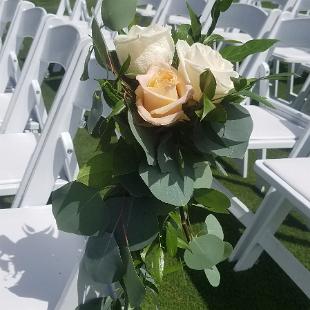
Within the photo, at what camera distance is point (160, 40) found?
0.60 m

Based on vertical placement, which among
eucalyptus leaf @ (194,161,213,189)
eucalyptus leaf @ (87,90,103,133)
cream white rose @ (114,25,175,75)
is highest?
cream white rose @ (114,25,175,75)

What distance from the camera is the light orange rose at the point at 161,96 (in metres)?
0.55

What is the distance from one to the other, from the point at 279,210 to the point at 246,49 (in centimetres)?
111

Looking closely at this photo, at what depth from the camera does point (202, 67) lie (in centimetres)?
56

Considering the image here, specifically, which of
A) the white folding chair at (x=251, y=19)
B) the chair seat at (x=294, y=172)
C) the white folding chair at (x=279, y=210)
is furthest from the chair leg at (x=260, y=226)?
the white folding chair at (x=251, y=19)

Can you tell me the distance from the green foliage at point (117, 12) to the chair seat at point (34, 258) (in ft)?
1.44

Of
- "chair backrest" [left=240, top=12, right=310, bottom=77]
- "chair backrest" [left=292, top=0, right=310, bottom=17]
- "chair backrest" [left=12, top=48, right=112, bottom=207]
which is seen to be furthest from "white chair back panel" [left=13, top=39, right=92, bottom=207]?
"chair backrest" [left=292, top=0, right=310, bottom=17]

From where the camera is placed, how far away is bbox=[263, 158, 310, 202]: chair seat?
130 cm

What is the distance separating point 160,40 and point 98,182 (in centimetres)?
22

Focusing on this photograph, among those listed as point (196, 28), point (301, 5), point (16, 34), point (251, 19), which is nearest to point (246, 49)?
point (196, 28)

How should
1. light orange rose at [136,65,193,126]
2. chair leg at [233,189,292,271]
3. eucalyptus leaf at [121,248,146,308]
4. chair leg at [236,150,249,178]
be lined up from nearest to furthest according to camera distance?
light orange rose at [136,65,193,126] < eucalyptus leaf at [121,248,146,308] < chair leg at [233,189,292,271] < chair leg at [236,150,249,178]

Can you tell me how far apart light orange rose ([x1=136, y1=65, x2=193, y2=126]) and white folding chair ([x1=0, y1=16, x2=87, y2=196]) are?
72cm

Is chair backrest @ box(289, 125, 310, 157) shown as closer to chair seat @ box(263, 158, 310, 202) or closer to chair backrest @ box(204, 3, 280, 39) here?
chair seat @ box(263, 158, 310, 202)

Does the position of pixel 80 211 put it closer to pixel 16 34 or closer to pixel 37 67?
pixel 37 67
